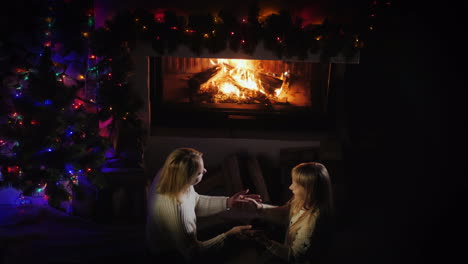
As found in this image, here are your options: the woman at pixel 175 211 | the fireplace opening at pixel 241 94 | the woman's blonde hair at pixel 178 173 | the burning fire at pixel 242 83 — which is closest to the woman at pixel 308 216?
the woman at pixel 175 211

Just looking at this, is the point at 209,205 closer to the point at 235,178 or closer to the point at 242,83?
the point at 235,178

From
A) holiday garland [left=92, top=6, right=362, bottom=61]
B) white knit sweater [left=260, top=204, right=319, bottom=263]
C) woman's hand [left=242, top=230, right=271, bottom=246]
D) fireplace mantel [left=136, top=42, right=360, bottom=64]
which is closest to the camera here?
white knit sweater [left=260, top=204, right=319, bottom=263]

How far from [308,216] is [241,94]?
2.11 meters

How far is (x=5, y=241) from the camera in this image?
342cm

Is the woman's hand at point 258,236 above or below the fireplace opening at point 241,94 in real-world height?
below

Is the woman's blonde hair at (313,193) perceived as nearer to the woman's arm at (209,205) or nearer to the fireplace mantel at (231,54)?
the woman's arm at (209,205)

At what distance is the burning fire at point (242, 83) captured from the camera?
4.43 meters

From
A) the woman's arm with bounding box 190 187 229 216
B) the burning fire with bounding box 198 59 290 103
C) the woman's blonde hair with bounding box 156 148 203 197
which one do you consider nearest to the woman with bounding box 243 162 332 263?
the woman's arm with bounding box 190 187 229 216

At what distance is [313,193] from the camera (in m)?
2.71

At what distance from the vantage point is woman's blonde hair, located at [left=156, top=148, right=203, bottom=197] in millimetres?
2777

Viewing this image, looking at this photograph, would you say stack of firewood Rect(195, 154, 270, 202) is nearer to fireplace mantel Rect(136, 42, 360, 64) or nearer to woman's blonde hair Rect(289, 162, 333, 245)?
fireplace mantel Rect(136, 42, 360, 64)

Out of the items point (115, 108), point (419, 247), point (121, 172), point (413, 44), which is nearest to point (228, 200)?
point (121, 172)

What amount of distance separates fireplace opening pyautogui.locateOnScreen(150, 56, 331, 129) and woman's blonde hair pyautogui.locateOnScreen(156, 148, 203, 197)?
1637mm

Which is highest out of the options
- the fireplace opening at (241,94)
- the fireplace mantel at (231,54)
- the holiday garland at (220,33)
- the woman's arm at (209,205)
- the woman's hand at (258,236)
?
the holiday garland at (220,33)
